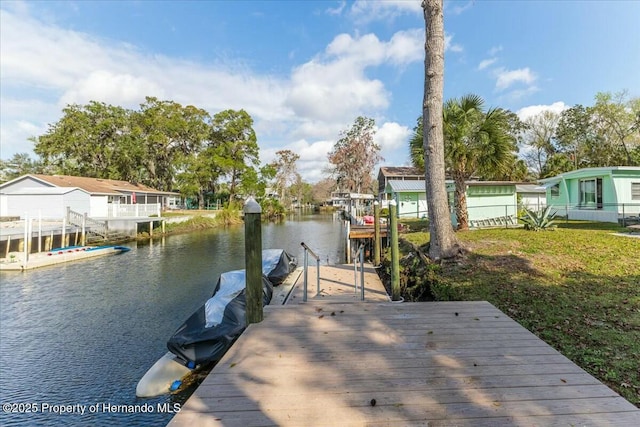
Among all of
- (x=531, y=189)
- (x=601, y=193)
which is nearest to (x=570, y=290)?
(x=601, y=193)

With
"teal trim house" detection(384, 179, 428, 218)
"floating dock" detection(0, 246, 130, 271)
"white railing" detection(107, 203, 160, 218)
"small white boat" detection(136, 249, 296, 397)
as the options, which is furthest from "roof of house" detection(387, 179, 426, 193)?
"white railing" detection(107, 203, 160, 218)

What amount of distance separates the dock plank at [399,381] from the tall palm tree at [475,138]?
32.4ft

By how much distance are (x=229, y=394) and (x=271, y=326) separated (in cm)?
135

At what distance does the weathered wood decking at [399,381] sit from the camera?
2.09 metres

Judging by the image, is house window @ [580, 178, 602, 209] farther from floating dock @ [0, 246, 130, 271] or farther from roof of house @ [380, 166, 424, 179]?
floating dock @ [0, 246, 130, 271]

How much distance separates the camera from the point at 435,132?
7.95 m

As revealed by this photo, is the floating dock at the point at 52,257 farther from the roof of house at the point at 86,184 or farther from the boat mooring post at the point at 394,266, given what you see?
the boat mooring post at the point at 394,266

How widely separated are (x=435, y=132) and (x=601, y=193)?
13.8 meters

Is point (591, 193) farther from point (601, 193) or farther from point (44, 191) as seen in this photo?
point (44, 191)

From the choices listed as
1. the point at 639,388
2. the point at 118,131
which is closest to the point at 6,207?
the point at 118,131

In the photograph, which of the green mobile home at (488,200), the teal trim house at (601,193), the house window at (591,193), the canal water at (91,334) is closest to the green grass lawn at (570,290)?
the canal water at (91,334)

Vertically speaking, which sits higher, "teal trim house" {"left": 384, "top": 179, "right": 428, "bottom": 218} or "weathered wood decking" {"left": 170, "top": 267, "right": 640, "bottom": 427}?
"teal trim house" {"left": 384, "top": 179, "right": 428, "bottom": 218}

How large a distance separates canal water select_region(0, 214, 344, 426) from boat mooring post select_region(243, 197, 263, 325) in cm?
257

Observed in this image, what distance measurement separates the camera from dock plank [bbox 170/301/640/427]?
82.4 inches
